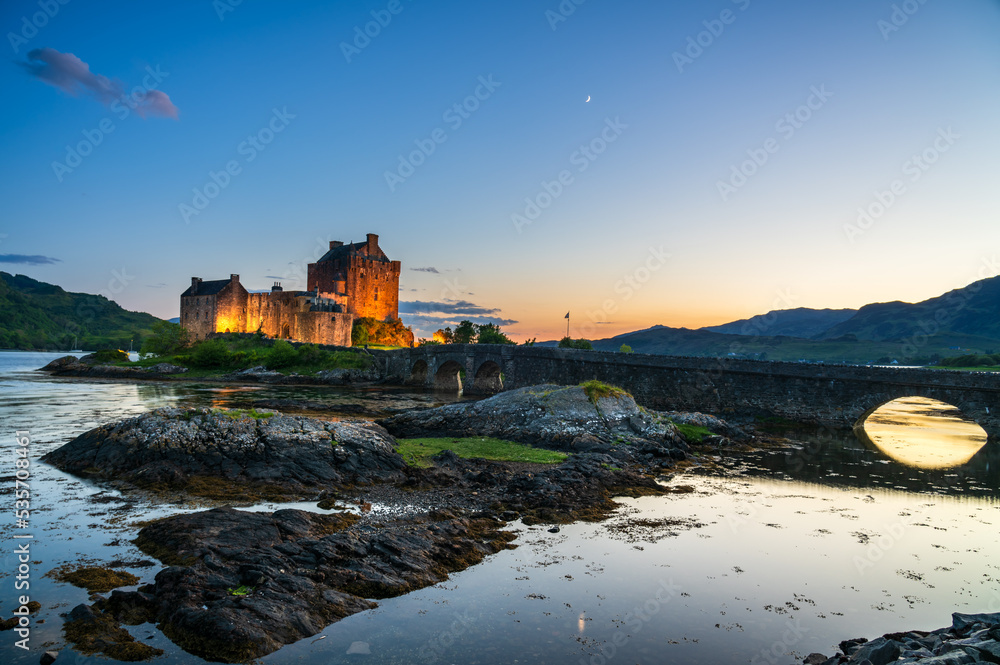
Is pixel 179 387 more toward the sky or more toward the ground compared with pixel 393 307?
more toward the ground

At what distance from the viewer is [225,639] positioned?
21.4 feet

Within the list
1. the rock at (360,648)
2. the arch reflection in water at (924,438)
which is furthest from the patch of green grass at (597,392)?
the rock at (360,648)

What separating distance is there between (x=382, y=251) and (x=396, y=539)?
84.2 m

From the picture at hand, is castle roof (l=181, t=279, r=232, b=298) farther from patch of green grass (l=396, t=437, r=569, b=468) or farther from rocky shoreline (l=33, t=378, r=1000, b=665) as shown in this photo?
patch of green grass (l=396, t=437, r=569, b=468)

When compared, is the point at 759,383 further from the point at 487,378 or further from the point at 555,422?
the point at 487,378

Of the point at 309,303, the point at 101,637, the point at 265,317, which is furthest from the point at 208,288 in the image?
the point at 101,637

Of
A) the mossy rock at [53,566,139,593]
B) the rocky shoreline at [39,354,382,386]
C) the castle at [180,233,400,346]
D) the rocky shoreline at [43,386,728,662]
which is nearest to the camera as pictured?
the rocky shoreline at [43,386,728,662]

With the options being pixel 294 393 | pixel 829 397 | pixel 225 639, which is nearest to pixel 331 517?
pixel 225 639

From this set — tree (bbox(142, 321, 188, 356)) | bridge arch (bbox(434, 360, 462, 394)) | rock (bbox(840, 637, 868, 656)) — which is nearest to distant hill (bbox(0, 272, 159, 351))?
tree (bbox(142, 321, 188, 356))

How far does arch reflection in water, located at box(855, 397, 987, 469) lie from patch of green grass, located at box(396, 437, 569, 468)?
15.0m

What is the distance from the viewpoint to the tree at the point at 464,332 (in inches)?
3911

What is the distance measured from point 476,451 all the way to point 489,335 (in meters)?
74.3

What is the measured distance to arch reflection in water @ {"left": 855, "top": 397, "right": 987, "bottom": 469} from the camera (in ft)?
74.0

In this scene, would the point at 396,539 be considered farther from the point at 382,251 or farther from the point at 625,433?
the point at 382,251
